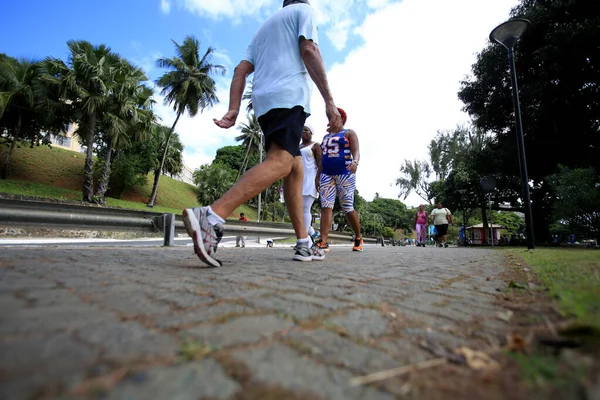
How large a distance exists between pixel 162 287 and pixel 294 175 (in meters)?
1.88

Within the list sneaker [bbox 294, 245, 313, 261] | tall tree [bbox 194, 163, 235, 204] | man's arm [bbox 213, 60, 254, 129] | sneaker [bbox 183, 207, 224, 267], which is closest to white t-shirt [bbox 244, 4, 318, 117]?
man's arm [bbox 213, 60, 254, 129]

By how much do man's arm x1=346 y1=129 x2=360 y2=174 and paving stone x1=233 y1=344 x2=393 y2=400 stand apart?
413 cm

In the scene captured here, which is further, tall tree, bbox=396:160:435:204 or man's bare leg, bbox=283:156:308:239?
tall tree, bbox=396:160:435:204

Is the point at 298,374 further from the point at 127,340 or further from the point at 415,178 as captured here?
the point at 415,178

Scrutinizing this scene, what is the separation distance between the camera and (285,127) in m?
2.72

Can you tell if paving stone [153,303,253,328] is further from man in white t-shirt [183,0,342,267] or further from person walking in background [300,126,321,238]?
person walking in background [300,126,321,238]

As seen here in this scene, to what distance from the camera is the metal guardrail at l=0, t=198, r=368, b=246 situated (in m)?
4.11

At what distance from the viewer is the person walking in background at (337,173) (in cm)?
500

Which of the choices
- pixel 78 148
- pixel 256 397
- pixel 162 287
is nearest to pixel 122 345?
pixel 256 397

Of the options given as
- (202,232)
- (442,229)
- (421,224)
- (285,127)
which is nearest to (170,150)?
(421,224)

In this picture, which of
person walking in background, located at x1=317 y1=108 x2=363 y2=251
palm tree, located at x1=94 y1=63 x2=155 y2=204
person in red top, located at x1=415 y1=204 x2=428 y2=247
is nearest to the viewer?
person walking in background, located at x1=317 y1=108 x2=363 y2=251

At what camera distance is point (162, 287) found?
1.53 m

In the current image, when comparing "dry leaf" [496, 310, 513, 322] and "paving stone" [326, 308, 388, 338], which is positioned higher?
"dry leaf" [496, 310, 513, 322]

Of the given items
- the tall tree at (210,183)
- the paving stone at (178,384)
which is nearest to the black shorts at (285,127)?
the paving stone at (178,384)
